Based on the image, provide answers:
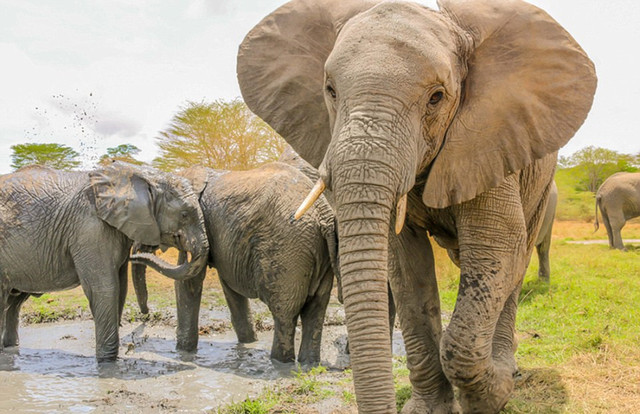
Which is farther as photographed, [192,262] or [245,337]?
[245,337]

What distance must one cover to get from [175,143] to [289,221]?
1075cm

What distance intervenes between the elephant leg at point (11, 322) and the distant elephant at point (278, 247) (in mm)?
2408

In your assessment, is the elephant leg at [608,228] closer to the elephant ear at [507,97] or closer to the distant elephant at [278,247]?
the distant elephant at [278,247]

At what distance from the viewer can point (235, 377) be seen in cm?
575

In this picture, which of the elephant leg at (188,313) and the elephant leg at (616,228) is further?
the elephant leg at (616,228)

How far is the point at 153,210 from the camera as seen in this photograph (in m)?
6.68

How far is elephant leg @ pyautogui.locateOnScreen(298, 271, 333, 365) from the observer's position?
6.28 metres

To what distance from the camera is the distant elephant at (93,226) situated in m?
6.46

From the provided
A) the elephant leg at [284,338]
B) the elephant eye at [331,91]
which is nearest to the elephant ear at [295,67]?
the elephant eye at [331,91]

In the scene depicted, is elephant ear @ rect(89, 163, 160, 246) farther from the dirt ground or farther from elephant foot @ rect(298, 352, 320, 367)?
elephant foot @ rect(298, 352, 320, 367)

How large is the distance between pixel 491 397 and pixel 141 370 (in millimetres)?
3470

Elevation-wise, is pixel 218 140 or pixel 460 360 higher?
pixel 218 140

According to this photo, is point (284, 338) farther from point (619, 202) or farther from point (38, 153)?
point (38, 153)

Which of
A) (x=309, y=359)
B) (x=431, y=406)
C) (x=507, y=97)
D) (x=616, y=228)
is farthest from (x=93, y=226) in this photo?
(x=616, y=228)
